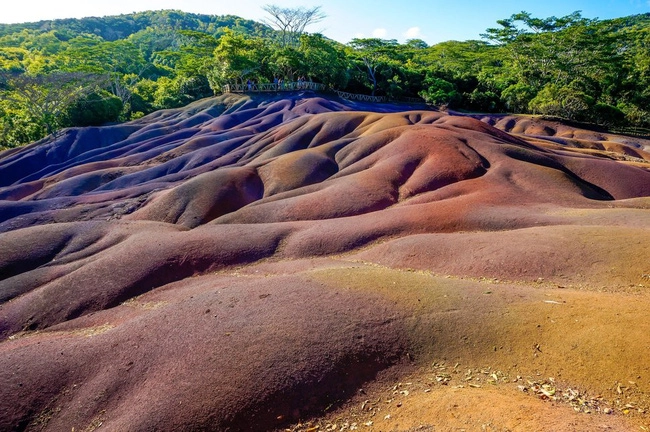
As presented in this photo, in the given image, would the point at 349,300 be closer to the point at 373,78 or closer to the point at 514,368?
the point at 514,368

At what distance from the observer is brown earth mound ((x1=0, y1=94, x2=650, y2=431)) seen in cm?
881

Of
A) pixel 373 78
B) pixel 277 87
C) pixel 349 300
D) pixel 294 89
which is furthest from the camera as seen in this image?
pixel 373 78

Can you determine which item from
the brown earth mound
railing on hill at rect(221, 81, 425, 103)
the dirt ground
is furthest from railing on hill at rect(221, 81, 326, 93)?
the dirt ground

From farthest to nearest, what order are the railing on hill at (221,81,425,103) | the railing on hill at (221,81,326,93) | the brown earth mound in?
1. the railing on hill at (221,81,425,103)
2. the railing on hill at (221,81,326,93)
3. the brown earth mound

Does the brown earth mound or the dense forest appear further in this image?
the dense forest

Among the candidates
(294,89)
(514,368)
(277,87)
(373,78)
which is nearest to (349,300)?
(514,368)

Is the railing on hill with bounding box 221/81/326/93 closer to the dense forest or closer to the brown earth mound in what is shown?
the dense forest

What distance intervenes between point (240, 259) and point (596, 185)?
82.7ft

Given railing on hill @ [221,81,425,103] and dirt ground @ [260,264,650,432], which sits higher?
railing on hill @ [221,81,425,103]

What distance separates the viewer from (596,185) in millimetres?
27141

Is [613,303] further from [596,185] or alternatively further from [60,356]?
[596,185]

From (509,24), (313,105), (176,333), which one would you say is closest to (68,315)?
(176,333)

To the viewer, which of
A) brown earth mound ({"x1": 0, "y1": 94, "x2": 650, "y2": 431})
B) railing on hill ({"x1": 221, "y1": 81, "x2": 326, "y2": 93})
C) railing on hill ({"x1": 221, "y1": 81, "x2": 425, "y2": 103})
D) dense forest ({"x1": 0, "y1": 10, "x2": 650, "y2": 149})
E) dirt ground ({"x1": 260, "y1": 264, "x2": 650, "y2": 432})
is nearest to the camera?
dirt ground ({"x1": 260, "y1": 264, "x2": 650, "y2": 432})

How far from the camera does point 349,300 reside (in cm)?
1224
